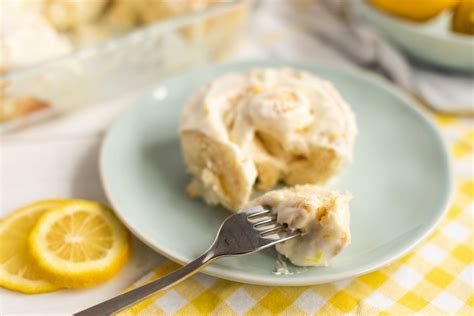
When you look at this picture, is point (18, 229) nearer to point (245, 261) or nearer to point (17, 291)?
point (17, 291)

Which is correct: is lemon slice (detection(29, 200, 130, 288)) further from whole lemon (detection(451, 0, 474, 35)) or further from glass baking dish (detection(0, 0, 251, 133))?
whole lemon (detection(451, 0, 474, 35))

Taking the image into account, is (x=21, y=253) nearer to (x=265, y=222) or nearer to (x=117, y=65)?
(x=265, y=222)

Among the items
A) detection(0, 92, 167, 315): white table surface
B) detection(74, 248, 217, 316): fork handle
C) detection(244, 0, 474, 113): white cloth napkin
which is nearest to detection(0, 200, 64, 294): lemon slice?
detection(0, 92, 167, 315): white table surface

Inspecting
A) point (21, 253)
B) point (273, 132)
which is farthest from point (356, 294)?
point (21, 253)

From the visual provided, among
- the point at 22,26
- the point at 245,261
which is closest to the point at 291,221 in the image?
the point at 245,261

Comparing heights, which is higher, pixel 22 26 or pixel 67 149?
pixel 22 26
